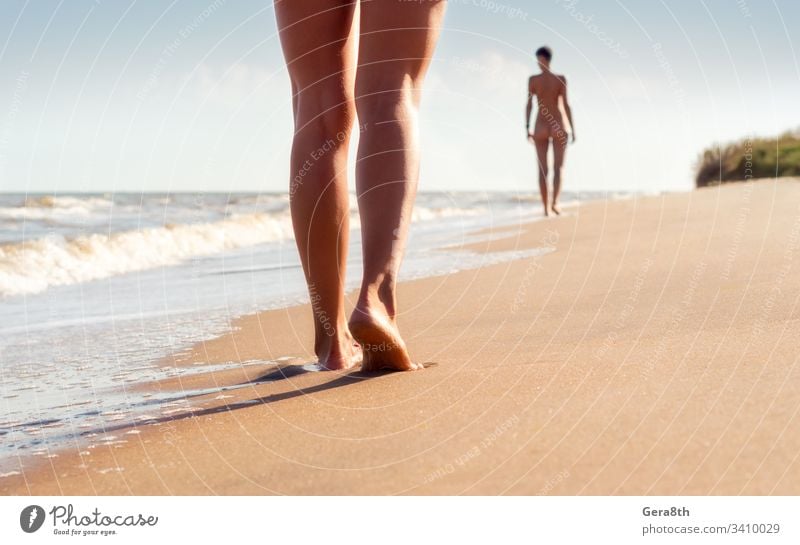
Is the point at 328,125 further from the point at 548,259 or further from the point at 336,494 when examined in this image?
the point at 548,259

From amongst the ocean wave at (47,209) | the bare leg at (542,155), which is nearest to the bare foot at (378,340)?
the bare leg at (542,155)

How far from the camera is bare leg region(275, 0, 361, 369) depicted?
88.3 inches

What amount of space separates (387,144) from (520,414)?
76 centimetres

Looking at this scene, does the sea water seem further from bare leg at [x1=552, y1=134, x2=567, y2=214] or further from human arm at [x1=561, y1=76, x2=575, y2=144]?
human arm at [x1=561, y1=76, x2=575, y2=144]

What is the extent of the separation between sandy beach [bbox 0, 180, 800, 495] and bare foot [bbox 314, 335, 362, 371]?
0.06 metres

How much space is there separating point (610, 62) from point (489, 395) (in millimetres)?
2007

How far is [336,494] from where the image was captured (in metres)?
1.37

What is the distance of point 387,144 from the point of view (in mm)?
2029

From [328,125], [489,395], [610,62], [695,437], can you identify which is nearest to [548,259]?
[610,62]

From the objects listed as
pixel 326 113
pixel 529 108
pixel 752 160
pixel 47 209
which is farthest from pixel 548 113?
pixel 47 209

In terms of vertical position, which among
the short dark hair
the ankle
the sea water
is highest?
the short dark hair

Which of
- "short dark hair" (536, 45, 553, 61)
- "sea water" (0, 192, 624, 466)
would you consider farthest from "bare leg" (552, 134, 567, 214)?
"sea water" (0, 192, 624, 466)

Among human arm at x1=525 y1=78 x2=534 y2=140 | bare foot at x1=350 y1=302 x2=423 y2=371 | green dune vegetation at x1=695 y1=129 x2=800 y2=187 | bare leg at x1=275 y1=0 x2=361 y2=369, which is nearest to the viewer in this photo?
bare foot at x1=350 y1=302 x2=423 y2=371

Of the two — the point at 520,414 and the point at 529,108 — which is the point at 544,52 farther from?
the point at 520,414
